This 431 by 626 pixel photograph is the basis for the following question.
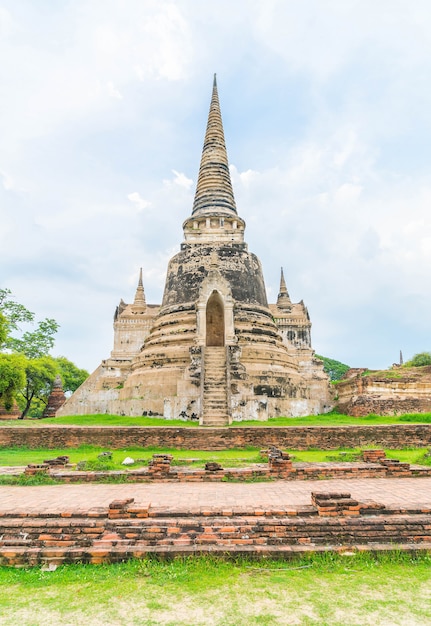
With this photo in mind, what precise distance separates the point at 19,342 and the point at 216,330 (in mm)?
23474

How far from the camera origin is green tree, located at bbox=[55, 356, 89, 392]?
1673 inches

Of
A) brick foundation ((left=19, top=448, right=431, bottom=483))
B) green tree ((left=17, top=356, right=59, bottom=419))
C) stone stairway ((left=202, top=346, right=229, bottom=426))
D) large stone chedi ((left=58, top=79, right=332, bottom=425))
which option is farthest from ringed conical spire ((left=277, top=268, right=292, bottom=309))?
brick foundation ((left=19, top=448, right=431, bottom=483))

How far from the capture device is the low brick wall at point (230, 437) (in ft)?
39.6

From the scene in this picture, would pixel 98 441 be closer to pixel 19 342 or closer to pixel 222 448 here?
pixel 222 448

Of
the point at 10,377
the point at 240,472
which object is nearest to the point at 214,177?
the point at 10,377

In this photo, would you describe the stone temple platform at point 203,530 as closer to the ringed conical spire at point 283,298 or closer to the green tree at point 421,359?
the ringed conical spire at point 283,298

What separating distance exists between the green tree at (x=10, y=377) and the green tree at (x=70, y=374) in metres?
16.0

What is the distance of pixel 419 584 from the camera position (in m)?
3.70

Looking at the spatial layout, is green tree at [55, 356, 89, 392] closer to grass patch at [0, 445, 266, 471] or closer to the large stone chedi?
the large stone chedi

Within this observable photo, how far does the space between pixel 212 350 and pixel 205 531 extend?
13.9 m

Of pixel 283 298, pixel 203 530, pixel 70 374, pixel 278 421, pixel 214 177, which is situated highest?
pixel 214 177

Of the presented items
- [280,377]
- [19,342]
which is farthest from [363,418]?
[19,342]

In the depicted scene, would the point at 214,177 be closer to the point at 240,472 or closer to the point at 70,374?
the point at 240,472

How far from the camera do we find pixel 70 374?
42875 mm
